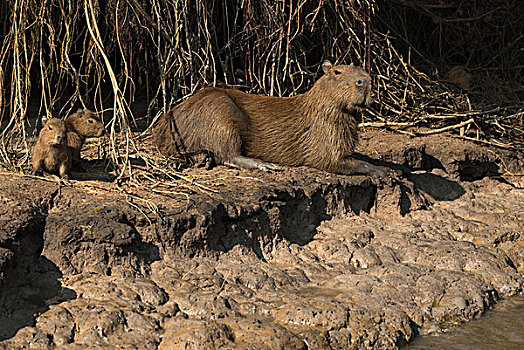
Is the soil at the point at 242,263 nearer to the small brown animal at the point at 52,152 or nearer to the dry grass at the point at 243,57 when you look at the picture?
the small brown animal at the point at 52,152

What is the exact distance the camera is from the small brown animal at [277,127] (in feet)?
18.2

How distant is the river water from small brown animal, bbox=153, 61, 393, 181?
1682mm

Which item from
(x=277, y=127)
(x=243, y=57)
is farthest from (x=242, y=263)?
(x=243, y=57)

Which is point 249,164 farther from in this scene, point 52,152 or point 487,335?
point 487,335

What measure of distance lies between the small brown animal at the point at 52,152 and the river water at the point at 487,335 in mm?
2646

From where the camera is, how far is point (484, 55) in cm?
873

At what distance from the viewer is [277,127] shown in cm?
577

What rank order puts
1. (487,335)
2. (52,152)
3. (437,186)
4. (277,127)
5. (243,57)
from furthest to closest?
(243,57), (437,186), (277,127), (52,152), (487,335)

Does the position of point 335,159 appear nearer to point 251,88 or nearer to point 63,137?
point 251,88

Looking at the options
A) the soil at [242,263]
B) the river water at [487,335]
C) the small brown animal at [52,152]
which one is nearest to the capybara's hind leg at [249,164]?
the soil at [242,263]

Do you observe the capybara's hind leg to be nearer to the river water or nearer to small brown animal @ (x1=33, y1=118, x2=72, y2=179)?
small brown animal @ (x1=33, y1=118, x2=72, y2=179)

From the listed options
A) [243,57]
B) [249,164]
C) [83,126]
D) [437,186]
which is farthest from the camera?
[243,57]

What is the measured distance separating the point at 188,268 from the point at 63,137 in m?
1.36

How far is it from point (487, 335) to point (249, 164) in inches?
90.2
